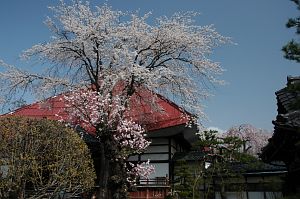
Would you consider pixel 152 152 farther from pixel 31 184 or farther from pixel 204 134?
pixel 31 184

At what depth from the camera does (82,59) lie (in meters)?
15.3

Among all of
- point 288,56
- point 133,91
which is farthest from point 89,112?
point 288,56

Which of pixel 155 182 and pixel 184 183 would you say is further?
pixel 155 182

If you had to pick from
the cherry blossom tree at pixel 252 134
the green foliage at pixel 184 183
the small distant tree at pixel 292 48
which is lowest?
the green foliage at pixel 184 183

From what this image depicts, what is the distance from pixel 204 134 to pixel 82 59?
6.53 meters

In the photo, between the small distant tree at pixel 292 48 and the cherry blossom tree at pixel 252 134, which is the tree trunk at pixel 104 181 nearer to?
the small distant tree at pixel 292 48

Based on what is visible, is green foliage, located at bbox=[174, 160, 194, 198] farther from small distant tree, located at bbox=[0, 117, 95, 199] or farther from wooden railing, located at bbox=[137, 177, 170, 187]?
small distant tree, located at bbox=[0, 117, 95, 199]

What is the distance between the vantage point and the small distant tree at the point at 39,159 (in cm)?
916

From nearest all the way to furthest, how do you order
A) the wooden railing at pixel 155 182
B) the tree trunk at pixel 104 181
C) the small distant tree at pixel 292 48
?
1. the small distant tree at pixel 292 48
2. the tree trunk at pixel 104 181
3. the wooden railing at pixel 155 182

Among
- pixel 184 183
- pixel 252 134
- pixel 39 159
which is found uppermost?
pixel 252 134

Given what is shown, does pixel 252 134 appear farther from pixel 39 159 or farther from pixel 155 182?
pixel 39 159

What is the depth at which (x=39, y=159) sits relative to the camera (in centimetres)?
993

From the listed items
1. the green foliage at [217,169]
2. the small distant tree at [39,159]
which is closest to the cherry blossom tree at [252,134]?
the green foliage at [217,169]

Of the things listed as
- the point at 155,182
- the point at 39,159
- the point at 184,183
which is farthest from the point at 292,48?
the point at 155,182
